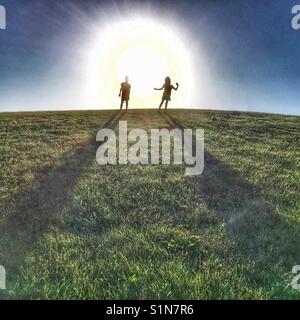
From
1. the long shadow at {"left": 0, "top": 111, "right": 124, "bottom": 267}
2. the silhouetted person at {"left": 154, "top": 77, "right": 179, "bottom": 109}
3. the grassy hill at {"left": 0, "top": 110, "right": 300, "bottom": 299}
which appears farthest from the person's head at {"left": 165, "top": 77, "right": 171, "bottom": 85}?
the long shadow at {"left": 0, "top": 111, "right": 124, "bottom": 267}

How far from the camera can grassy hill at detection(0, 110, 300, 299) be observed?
5309mm

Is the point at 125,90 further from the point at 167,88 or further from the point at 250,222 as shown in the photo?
the point at 250,222

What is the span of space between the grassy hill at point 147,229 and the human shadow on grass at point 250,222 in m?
0.02

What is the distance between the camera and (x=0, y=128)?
2042cm

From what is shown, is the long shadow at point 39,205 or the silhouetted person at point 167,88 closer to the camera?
the long shadow at point 39,205

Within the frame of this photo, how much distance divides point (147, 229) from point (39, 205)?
2.40 m

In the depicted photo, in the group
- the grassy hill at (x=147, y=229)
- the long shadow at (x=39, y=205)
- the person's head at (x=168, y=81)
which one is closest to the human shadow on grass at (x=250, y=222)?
the grassy hill at (x=147, y=229)

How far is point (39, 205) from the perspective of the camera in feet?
26.5

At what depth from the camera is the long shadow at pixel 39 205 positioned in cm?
645

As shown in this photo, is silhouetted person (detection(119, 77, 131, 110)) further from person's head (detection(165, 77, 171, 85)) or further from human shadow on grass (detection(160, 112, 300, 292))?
human shadow on grass (detection(160, 112, 300, 292))

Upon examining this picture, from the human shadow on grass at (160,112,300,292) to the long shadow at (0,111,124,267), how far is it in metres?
2.88

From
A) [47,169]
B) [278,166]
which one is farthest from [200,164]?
[47,169]

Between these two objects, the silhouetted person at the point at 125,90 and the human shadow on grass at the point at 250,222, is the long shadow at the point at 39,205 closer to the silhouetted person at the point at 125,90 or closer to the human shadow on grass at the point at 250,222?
the human shadow on grass at the point at 250,222
